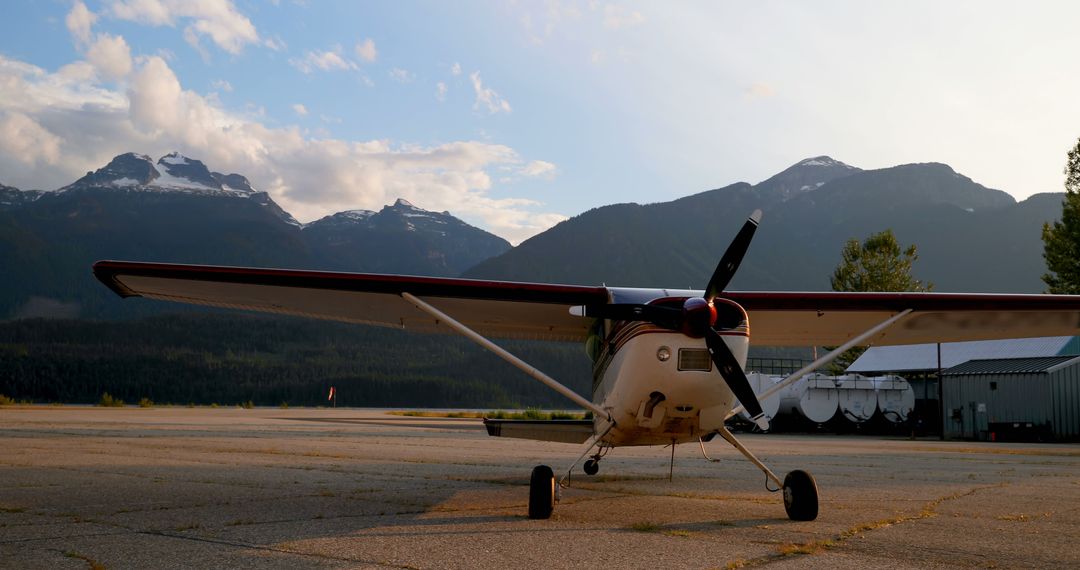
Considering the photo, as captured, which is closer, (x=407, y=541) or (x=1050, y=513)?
(x=407, y=541)

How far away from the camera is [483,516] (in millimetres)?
8109

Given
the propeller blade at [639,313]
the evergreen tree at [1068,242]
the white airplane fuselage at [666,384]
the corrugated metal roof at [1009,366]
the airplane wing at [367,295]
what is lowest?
the white airplane fuselage at [666,384]

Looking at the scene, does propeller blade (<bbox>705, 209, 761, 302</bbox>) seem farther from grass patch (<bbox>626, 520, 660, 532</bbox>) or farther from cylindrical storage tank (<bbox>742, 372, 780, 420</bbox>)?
cylindrical storage tank (<bbox>742, 372, 780, 420</bbox>)

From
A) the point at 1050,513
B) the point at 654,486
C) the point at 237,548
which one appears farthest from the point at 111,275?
the point at 1050,513

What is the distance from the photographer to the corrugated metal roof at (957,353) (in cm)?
3669

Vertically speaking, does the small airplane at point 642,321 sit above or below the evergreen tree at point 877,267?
below

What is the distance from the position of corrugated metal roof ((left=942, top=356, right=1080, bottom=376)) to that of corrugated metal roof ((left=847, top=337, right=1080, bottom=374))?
0.59 metres

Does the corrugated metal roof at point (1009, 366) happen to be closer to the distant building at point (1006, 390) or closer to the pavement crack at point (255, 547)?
the distant building at point (1006, 390)

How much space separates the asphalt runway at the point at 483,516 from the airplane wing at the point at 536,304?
219 cm

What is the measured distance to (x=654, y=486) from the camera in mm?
11547

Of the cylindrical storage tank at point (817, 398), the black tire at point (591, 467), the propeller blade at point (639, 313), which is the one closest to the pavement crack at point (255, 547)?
the propeller blade at point (639, 313)

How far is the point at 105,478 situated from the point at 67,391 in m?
121

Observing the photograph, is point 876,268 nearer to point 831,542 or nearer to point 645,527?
point 645,527

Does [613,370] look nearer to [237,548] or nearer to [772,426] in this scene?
[237,548]
